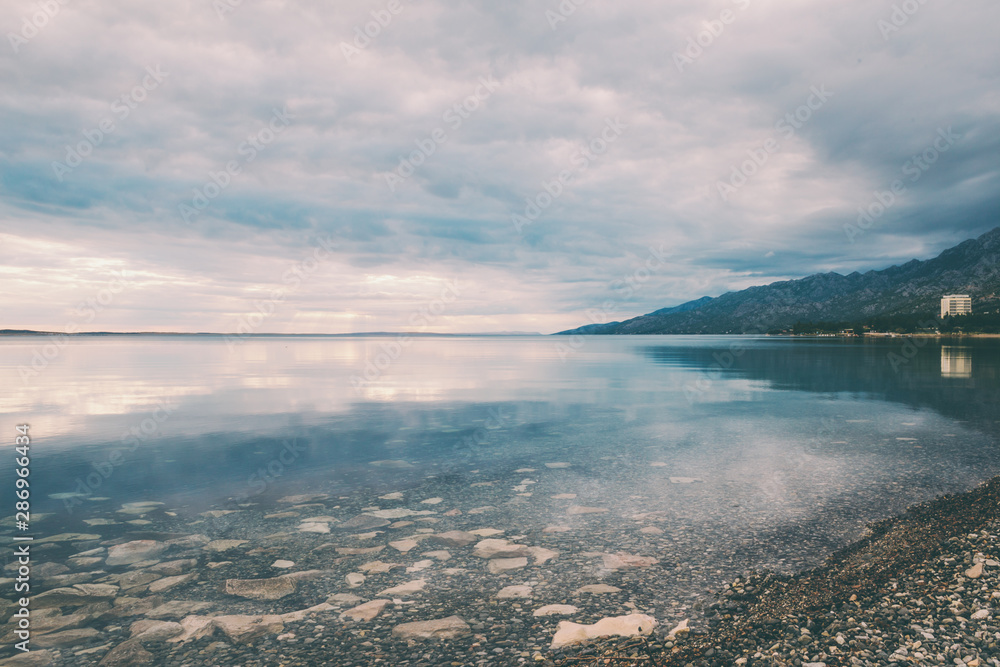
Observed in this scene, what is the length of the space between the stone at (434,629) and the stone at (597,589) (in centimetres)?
222

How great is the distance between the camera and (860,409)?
102ft

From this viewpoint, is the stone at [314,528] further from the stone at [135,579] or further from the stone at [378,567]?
the stone at [135,579]

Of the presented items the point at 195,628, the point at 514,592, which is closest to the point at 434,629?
the point at 514,592

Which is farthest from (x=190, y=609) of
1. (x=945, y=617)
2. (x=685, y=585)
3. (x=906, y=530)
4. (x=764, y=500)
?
(x=906, y=530)

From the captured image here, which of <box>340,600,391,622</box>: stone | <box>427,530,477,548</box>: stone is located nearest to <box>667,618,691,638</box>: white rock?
<box>340,600,391,622</box>: stone

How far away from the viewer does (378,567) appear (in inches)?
410

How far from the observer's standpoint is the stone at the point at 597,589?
30.0 feet

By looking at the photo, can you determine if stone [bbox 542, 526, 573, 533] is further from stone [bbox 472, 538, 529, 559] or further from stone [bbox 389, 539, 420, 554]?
stone [bbox 389, 539, 420, 554]

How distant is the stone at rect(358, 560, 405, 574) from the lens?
1024 centimetres

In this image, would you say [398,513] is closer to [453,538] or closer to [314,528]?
[314,528]

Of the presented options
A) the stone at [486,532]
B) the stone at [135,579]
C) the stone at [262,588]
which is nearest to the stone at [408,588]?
the stone at [262,588]

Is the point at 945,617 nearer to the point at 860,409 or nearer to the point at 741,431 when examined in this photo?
the point at 741,431

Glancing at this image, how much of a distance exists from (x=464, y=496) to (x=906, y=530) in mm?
10544

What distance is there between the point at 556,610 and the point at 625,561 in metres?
2.45
